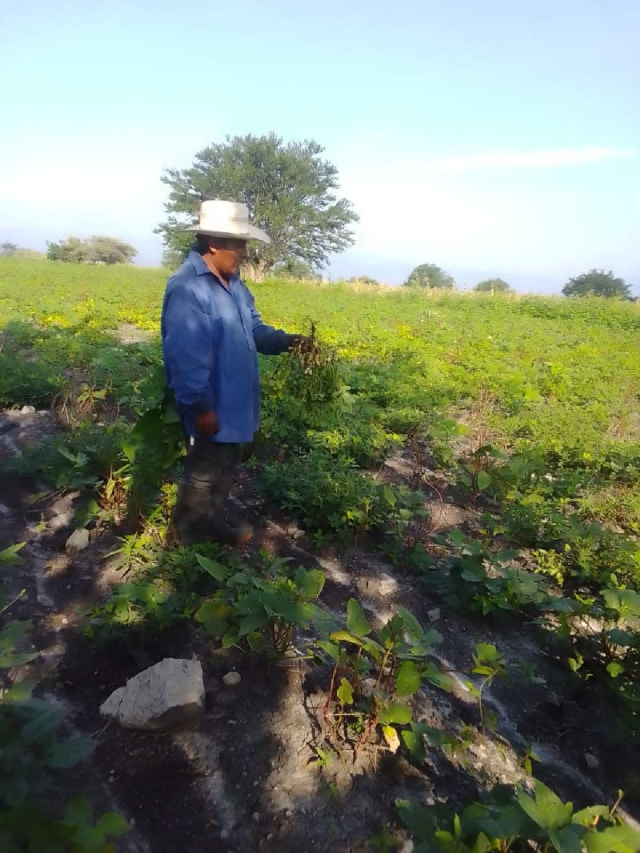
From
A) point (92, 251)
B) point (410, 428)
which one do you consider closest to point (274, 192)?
point (92, 251)

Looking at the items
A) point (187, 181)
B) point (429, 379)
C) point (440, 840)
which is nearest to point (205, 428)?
point (440, 840)

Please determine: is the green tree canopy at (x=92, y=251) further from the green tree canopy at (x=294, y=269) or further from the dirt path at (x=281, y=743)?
the dirt path at (x=281, y=743)

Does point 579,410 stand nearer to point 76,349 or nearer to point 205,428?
point 205,428

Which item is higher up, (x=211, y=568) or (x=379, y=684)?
(x=211, y=568)

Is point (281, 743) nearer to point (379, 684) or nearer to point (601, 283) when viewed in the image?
point (379, 684)

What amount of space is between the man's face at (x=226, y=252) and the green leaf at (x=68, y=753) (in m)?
2.21

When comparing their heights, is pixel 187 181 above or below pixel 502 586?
above

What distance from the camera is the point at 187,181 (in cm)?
3962

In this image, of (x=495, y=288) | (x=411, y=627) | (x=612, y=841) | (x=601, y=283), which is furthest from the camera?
(x=601, y=283)

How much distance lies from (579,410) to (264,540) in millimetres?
3929

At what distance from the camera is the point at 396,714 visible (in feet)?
6.49

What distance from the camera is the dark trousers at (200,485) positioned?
3018mm

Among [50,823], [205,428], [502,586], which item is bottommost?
[502,586]

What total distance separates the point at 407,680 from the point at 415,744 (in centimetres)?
21
